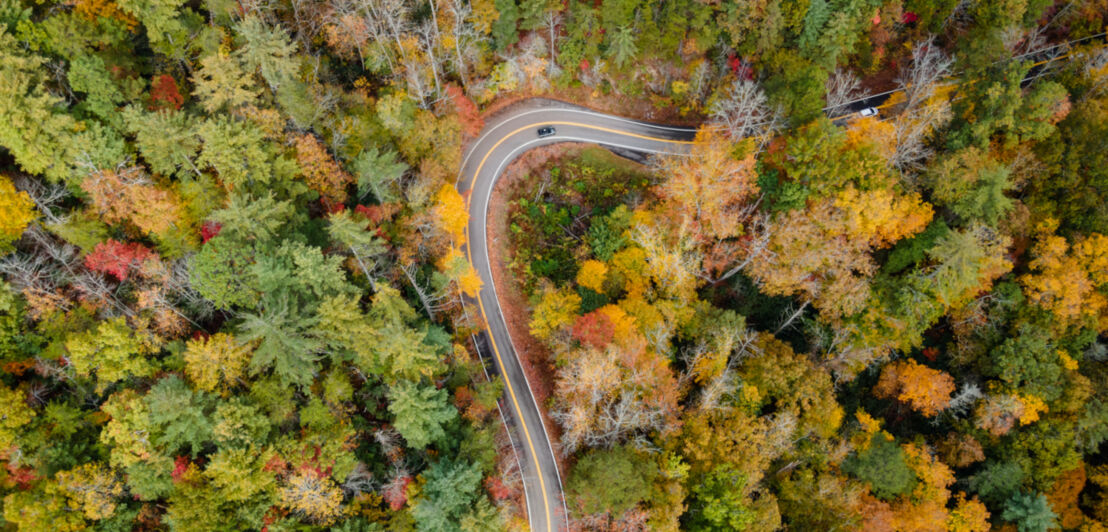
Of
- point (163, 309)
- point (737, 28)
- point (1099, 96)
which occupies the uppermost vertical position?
point (737, 28)

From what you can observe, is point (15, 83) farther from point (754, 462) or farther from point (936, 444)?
point (936, 444)

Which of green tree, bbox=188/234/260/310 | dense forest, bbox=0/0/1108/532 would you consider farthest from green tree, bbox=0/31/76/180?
green tree, bbox=188/234/260/310

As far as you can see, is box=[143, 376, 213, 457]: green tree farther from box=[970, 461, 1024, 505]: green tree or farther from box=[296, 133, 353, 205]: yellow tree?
box=[970, 461, 1024, 505]: green tree

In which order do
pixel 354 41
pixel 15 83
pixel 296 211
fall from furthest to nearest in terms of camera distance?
pixel 354 41
pixel 296 211
pixel 15 83

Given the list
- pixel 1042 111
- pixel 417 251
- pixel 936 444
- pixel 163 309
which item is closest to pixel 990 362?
pixel 936 444

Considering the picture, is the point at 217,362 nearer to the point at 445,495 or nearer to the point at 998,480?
the point at 445,495
